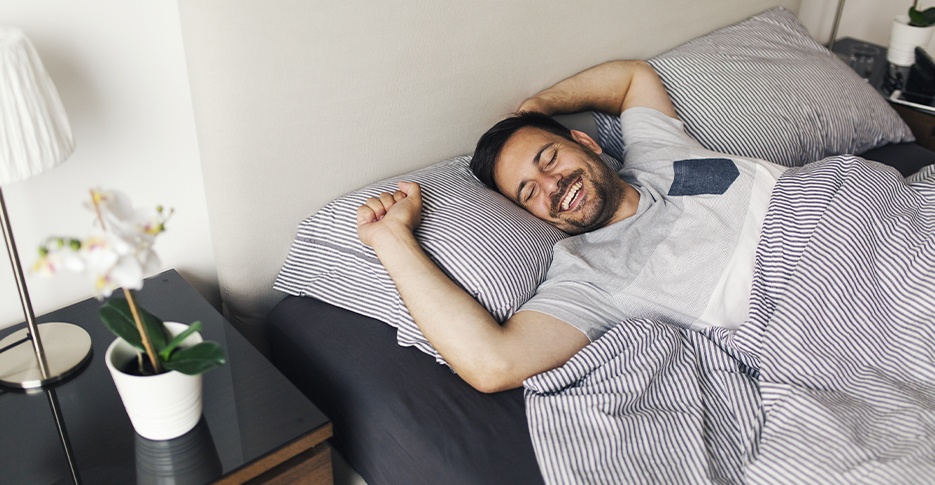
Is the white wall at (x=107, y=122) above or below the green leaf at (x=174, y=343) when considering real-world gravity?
above

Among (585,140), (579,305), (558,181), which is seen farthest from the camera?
(585,140)

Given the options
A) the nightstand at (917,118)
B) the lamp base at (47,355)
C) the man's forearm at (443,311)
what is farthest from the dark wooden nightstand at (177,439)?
the nightstand at (917,118)

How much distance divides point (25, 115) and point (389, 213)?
1.88ft

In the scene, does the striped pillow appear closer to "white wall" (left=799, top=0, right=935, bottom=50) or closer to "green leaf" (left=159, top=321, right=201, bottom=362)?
"green leaf" (left=159, top=321, right=201, bottom=362)

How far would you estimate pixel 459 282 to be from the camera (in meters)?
1.27

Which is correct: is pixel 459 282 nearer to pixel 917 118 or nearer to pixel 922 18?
pixel 917 118

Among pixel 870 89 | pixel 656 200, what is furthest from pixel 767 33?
pixel 656 200

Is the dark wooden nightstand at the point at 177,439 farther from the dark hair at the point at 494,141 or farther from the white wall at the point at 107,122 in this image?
the dark hair at the point at 494,141

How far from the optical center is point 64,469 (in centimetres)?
97

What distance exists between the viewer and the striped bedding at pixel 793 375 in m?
1.02

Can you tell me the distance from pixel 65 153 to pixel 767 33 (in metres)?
1.78

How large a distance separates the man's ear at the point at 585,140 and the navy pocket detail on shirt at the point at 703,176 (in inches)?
6.8

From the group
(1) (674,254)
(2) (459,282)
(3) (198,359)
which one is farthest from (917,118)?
(3) (198,359)

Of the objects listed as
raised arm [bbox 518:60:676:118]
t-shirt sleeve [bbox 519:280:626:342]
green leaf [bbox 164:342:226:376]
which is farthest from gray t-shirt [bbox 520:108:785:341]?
green leaf [bbox 164:342:226:376]
